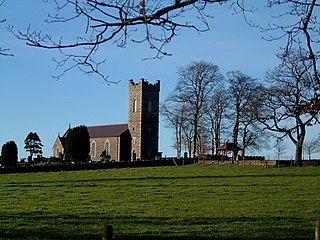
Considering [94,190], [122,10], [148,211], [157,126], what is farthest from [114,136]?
[122,10]

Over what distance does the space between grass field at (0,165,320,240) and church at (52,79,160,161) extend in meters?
57.6

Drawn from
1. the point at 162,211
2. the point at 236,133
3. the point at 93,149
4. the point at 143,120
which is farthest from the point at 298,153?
the point at 93,149

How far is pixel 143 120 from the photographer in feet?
281

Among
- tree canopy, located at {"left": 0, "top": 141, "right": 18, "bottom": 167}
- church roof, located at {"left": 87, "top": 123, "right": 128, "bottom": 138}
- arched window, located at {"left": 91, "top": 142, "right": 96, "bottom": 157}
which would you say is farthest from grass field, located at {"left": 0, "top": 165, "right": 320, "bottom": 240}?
arched window, located at {"left": 91, "top": 142, "right": 96, "bottom": 157}

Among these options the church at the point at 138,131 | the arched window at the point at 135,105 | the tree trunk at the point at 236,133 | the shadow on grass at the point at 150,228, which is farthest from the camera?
the arched window at the point at 135,105

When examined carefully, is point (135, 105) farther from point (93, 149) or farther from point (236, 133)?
point (236, 133)

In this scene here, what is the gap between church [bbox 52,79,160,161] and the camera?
3354 inches

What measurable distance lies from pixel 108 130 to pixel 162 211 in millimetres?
75127

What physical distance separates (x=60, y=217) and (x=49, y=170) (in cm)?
2901

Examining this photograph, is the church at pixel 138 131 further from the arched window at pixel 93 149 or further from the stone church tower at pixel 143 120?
the arched window at pixel 93 149

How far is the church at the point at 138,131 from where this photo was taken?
279ft

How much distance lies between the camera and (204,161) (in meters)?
54.5

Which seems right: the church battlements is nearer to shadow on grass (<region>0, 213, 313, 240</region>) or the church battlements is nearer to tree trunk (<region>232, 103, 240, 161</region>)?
tree trunk (<region>232, 103, 240, 161</region>)

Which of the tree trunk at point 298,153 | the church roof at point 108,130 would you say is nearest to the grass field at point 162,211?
the tree trunk at point 298,153
